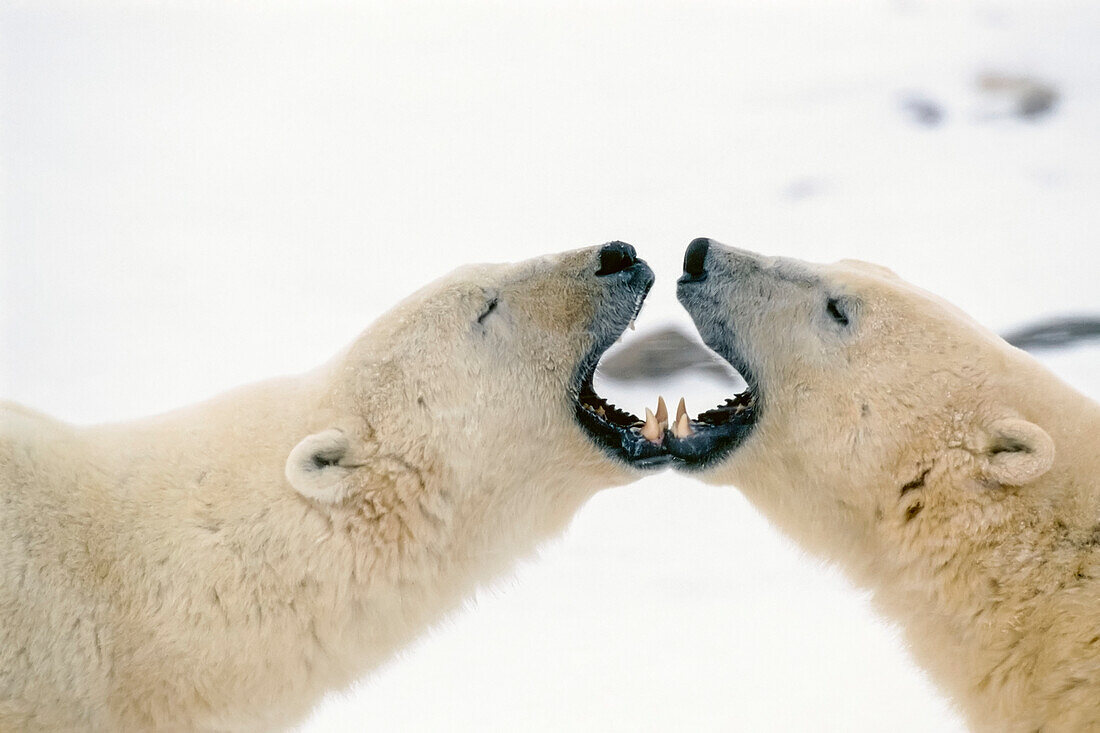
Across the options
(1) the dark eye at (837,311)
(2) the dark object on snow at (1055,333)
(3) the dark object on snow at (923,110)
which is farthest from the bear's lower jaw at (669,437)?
(3) the dark object on snow at (923,110)

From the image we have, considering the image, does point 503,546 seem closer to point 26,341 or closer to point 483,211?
point 26,341

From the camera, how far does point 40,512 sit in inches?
95.0

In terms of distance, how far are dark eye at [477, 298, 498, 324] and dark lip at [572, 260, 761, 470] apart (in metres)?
0.32

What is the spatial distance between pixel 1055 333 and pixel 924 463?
11.9 feet

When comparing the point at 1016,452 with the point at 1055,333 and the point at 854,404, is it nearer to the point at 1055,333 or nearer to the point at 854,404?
the point at 854,404

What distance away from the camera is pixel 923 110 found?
22.0ft

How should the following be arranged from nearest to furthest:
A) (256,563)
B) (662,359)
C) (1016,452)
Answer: (1016,452) → (256,563) → (662,359)

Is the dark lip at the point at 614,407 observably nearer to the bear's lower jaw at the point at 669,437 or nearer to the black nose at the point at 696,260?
the bear's lower jaw at the point at 669,437

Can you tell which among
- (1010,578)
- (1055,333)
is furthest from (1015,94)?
(1010,578)

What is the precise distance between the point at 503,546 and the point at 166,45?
4054mm

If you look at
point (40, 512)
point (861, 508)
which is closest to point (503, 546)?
point (861, 508)

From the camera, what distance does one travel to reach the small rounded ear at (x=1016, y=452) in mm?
2258

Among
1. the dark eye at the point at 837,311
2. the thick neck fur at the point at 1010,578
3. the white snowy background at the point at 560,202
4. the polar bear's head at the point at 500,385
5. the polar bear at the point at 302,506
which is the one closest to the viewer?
the thick neck fur at the point at 1010,578

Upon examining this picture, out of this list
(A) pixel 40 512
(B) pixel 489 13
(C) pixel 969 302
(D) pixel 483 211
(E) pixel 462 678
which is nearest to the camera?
(A) pixel 40 512
